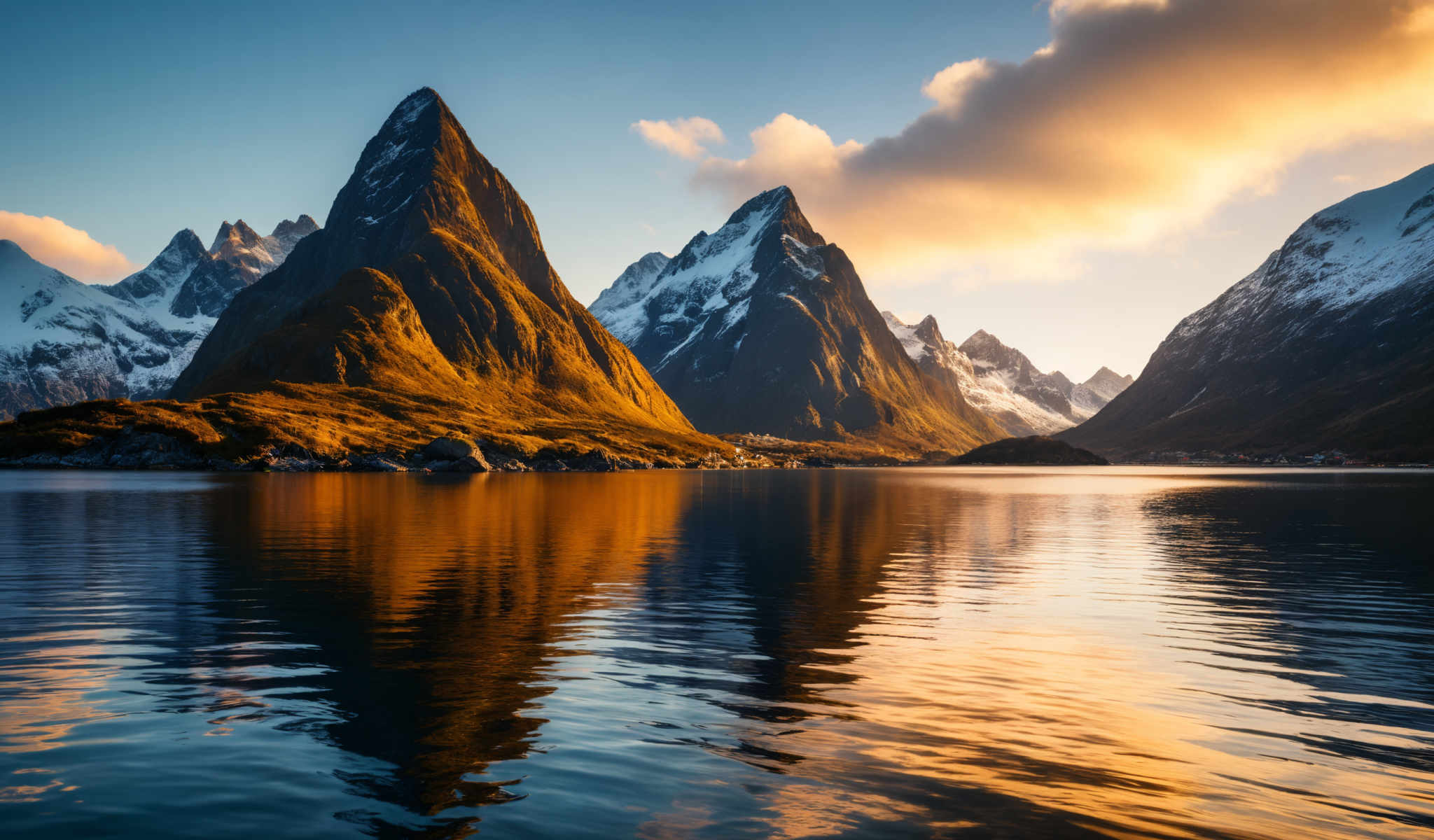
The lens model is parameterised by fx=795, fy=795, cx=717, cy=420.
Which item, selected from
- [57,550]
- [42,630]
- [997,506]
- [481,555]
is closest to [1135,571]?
[481,555]

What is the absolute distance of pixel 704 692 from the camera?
2192cm

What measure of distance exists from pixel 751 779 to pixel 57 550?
5675 cm

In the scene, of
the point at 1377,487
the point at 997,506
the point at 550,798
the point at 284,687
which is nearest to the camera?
the point at 550,798

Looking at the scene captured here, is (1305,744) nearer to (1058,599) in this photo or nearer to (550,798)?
(550,798)

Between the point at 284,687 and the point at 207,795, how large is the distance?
7.81m

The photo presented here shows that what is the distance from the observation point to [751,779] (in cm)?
1522

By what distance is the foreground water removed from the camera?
14.0m

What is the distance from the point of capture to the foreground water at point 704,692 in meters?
14.0

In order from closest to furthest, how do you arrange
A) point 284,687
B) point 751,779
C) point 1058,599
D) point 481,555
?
point 751,779
point 284,687
point 1058,599
point 481,555

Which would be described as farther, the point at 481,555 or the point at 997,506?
the point at 997,506

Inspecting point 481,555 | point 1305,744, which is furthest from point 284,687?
point 481,555

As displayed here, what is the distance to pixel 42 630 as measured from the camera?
28688 millimetres

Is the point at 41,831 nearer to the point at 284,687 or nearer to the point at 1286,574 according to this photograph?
Answer: the point at 284,687

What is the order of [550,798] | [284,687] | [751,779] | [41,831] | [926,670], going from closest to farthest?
[41,831], [550,798], [751,779], [284,687], [926,670]
